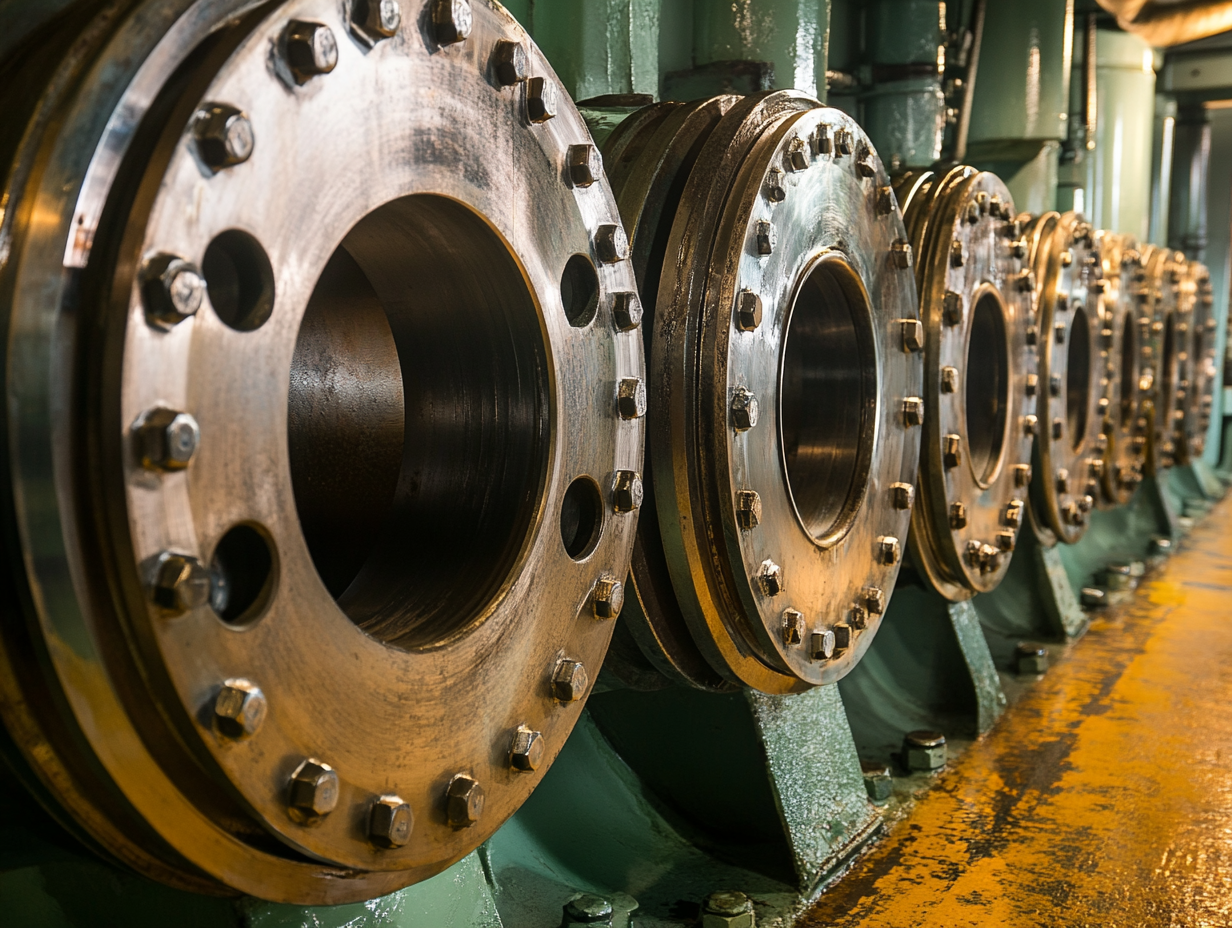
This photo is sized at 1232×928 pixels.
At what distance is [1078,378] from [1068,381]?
4 centimetres

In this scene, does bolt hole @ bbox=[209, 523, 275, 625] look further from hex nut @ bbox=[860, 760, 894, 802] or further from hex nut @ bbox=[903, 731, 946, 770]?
hex nut @ bbox=[903, 731, 946, 770]

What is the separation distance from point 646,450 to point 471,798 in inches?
21.5

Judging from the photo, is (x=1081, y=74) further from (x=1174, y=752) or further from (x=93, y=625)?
(x=93, y=625)

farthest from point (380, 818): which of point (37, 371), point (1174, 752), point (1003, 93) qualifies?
point (1003, 93)

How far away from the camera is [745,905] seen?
1.59 meters

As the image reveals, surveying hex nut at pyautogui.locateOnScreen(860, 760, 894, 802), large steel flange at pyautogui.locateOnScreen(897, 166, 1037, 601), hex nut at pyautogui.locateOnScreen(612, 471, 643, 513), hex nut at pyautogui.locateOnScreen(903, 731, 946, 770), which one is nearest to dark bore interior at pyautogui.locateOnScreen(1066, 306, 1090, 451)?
large steel flange at pyautogui.locateOnScreen(897, 166, 1037, 601)

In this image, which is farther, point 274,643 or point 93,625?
point 274,643

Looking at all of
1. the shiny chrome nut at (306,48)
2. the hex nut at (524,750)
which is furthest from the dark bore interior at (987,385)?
the shiny chrome nut at (306,48)

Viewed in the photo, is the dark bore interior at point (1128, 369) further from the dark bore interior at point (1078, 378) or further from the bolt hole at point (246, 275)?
the bolt hole at point (246, 275)

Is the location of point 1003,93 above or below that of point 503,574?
above

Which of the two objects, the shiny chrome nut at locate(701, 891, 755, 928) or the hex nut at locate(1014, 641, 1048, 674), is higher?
the shiny chrome nut at locate(701, 891, 755, 928)

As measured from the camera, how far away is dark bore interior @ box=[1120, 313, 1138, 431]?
4199 millimetres

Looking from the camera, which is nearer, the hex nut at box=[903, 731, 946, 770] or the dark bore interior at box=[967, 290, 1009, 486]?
the hex nut at box=[903, 731, 946, 770]

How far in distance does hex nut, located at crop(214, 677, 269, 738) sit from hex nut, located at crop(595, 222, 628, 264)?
628 mm
